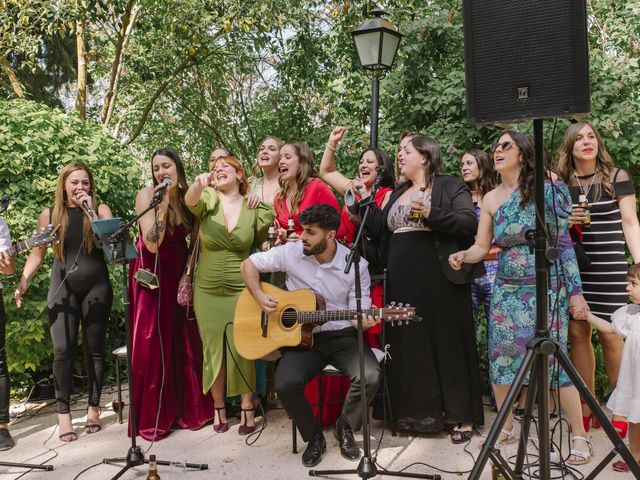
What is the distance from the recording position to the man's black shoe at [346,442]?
13.5 ft

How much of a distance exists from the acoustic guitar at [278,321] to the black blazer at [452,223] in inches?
35.5

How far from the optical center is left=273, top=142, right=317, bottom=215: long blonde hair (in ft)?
16.1

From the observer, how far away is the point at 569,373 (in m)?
2.63

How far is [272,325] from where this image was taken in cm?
428

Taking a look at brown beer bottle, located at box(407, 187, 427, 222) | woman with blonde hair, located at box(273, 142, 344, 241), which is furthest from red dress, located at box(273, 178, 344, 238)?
brown beer bottle, located at box(407, 187, 427, 222)

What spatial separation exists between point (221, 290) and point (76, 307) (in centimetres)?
112

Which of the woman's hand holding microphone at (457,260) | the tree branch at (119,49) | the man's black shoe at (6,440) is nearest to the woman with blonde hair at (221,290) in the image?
the man's black shoe at (6,440)

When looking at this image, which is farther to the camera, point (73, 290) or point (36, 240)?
point (73, 290)

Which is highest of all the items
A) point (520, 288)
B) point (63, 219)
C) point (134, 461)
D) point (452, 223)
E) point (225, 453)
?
point (63, 219)

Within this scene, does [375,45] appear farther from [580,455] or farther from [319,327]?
[580,455]

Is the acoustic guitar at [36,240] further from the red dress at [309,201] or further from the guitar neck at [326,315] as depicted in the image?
the guitar neck at [326,315]

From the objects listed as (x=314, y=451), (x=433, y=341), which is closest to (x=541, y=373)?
(x=433, y=341)

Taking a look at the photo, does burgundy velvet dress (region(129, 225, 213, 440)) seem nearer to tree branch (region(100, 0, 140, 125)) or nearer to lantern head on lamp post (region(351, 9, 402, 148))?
lantern head on lamp post (region(351, 9, 402, 148))

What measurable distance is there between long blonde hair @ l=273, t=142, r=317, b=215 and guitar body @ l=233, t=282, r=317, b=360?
83cm
